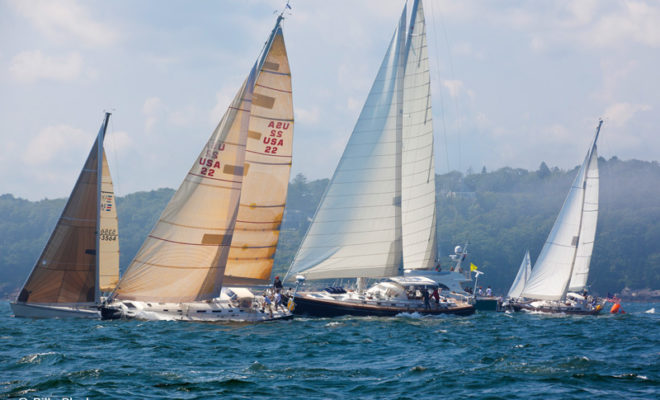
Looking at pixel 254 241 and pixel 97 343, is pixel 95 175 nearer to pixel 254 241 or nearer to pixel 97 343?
pixel 254 241

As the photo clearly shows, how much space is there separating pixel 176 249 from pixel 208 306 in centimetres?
301

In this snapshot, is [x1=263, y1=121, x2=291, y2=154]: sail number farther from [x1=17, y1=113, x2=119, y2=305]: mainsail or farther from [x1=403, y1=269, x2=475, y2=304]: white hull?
[x1=403, y1=269, x2=475, y2=304]: white hull

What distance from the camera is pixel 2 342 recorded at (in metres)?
25.4

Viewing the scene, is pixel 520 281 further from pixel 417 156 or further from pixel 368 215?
pixel 368 215

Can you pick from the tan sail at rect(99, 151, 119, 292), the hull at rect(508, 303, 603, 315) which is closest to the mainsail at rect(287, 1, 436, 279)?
the tan sail at rect(99, 151, 119, 292)

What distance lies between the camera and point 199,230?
32.0m

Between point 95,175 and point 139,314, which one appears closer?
point 139,314

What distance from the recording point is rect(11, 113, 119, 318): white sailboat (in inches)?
1300

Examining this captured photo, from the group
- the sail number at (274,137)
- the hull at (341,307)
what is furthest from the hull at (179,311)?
the sail number at (274,137)

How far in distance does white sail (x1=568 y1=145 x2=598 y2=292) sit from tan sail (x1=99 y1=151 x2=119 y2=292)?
118 ft

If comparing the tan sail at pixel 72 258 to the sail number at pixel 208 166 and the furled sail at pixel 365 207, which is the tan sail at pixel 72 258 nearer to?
the sail number at pixel 208 166

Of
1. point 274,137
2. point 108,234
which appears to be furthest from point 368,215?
point 108,234

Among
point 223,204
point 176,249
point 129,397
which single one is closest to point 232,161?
point 223,204

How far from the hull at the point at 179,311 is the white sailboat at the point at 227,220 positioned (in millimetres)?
43
